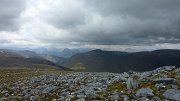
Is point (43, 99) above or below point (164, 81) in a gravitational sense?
below

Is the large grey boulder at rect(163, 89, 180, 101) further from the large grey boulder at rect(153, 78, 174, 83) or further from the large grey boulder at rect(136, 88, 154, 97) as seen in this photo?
the large grey boulder at rect(153, 78, 174, 83)

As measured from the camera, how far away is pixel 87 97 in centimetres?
2700

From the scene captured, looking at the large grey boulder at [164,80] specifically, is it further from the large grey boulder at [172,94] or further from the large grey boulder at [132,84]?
the large grey boulder at [172,94]

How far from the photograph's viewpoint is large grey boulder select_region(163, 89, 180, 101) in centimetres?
2505

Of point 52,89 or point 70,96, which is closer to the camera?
point 70,96

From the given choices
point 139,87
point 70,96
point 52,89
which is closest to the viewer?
point 70,96

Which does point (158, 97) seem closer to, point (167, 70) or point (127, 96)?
point (127, 96)

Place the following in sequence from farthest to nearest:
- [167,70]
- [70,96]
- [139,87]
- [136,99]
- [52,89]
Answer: [167,70], [52,89], [139,87], [70,96], [136,99]

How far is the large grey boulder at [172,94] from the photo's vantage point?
25047mm

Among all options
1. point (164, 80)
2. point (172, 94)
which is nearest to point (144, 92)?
point (172, 94)

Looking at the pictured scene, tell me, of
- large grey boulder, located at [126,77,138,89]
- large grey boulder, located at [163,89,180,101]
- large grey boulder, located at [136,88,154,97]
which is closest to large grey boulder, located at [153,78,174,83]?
large grey boulder, located at [126,77,138,89]

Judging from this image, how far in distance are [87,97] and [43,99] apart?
5.75 meters

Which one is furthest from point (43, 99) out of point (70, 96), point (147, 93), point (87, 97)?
point (147, 93)

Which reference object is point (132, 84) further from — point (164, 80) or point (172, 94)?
point (172, 94)
